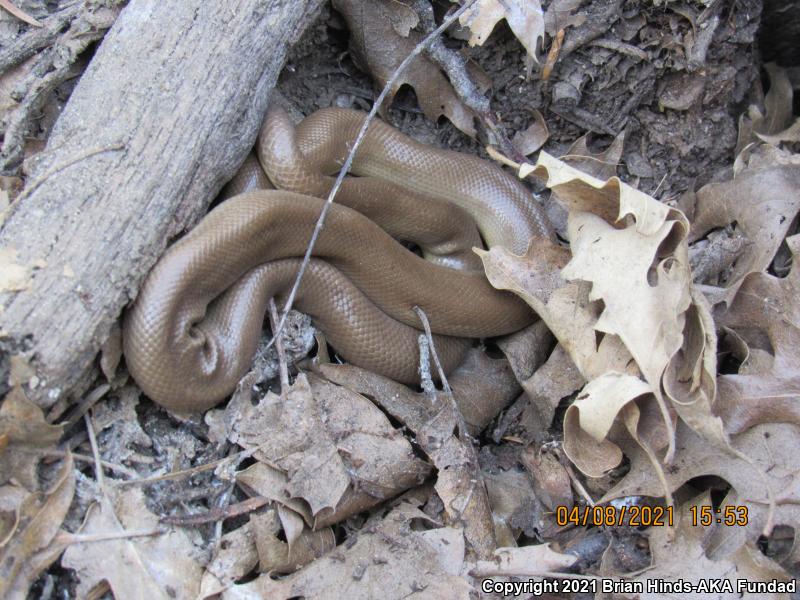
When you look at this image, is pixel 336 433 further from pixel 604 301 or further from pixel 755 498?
pixel 755 498

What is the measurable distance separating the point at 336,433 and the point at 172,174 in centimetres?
134

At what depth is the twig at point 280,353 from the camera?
10.3 ft

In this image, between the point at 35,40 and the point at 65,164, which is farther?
the point at 35,40

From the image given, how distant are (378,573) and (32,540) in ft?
4.25

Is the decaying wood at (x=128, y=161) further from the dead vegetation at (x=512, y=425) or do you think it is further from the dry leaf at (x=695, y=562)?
the dry leaf at (x=695, y=562)

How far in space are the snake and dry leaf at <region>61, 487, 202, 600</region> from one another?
0.51m

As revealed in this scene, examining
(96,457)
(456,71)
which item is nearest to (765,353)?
(456,71)

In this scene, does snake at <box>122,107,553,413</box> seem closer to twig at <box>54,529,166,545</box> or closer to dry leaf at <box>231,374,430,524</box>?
dry leaf at <box>231,374,430,524</box>

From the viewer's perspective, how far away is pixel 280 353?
10.6 feet

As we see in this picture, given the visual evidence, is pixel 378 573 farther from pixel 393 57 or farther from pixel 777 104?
pixel 777 104
